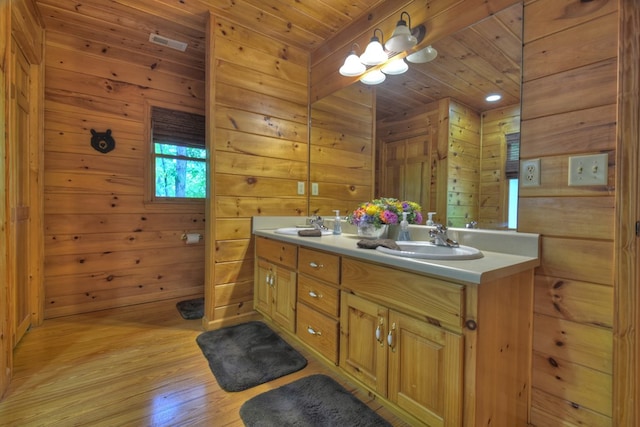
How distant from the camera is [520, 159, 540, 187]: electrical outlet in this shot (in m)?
1.25

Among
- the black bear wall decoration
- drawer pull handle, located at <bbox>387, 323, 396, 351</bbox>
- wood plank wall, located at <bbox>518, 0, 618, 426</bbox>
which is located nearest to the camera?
wood plank wall, located at <bbox>518, 0, 618, 426</bbox>

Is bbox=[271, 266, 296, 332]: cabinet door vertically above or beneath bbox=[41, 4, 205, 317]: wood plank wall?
beneath

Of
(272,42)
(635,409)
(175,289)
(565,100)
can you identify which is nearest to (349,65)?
(272,42)

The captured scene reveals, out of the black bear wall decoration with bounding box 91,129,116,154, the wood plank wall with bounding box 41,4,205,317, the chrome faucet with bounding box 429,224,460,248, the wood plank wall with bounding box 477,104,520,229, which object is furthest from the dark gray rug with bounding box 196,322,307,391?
the black bear wall decoration with bounding box 91,129,116,154

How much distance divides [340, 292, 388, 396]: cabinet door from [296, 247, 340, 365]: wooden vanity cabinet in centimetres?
7

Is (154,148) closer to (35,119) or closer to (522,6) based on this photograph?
(35,119)

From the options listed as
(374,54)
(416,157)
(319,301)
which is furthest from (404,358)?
(374,54)

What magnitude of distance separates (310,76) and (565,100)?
1982 millimetres

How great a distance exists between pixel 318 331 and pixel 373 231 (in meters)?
0.67

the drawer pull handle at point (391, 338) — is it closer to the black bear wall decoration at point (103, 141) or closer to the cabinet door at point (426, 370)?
the cabinet door at point (426, 370)

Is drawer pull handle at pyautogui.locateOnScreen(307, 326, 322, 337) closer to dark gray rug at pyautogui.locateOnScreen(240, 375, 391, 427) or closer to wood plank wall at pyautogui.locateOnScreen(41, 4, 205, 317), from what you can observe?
dark gray rug at pyautogui.locateOnScreen(240, 375, 391, 427)

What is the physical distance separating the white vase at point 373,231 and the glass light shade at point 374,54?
110cm

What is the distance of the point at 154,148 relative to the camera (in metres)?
2.83

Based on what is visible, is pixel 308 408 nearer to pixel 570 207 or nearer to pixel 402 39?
pixel 570 207
